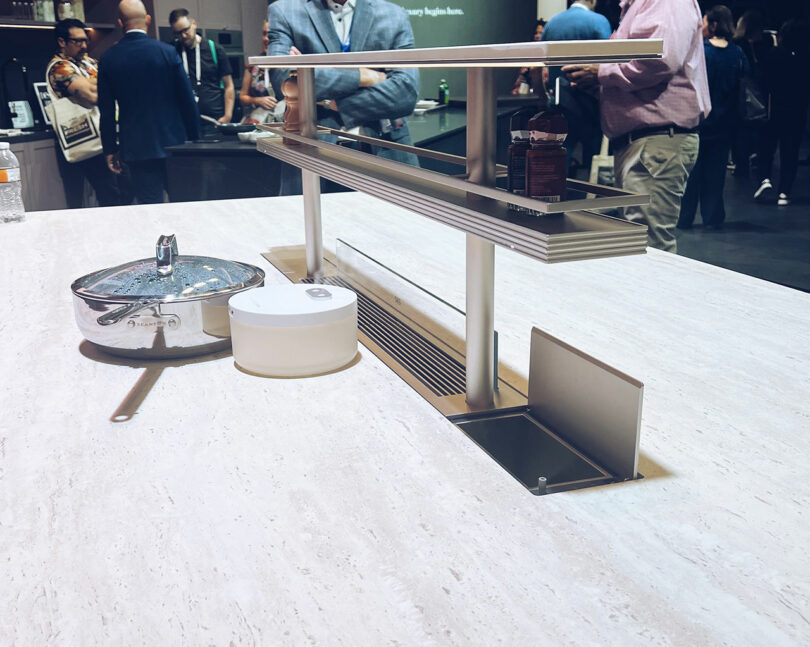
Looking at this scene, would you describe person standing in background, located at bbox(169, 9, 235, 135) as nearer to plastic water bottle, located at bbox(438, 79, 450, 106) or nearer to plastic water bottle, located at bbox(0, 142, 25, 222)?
plastic water bottle, located at bbox(438, 79, 450, 106)

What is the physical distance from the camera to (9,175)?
1902mm

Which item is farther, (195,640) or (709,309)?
(709,309)

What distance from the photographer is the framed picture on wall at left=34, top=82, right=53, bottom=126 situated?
4.86m

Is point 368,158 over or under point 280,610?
over

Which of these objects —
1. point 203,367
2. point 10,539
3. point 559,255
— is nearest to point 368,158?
point 203,367

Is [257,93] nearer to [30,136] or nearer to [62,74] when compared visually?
[62,74]

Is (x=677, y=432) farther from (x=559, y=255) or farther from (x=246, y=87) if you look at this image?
(x=246, y=87)

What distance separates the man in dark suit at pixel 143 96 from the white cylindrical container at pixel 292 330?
3296 mm

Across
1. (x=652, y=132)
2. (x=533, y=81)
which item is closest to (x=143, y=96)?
(x=652, y=132)

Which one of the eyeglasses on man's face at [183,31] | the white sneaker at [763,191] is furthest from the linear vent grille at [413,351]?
the white sneaker at [763,191]

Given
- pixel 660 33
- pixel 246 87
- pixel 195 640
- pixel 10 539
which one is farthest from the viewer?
pixel 246 87

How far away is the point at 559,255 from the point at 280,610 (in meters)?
0.34

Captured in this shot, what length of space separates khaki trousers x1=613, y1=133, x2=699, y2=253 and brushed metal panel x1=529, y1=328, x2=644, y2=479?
2102 mm

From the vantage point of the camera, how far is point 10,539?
64 centimetres
